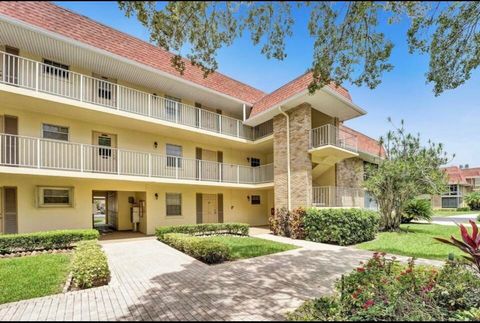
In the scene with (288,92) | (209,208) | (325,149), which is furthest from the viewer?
(209,208)

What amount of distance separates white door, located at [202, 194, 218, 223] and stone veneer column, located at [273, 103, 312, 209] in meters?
5.18

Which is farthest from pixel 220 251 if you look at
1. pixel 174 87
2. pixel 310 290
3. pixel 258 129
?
pixel 258 129

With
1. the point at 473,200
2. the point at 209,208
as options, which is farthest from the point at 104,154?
the point at 473,200

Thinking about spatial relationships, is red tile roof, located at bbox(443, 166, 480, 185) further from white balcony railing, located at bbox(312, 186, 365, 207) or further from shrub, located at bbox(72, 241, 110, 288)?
shrub, located at bbox(72, 241, 110, 288)

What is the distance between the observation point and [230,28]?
19.2ft

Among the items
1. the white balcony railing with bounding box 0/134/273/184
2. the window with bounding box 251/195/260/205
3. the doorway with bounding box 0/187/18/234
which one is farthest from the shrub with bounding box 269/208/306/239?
the doorway with bounding box 0/187/18/234

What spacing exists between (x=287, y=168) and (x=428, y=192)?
26.8ft

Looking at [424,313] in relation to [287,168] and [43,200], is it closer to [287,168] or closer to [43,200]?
[287,168]

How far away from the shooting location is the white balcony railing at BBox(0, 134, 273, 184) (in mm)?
10930

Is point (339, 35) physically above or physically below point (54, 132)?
above

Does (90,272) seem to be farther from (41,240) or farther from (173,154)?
(173,154)

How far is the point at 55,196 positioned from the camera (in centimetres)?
1271

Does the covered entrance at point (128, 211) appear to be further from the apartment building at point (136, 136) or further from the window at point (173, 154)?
the window at point (173, 154)

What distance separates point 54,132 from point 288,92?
12514 mm
